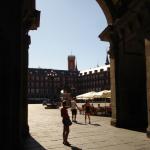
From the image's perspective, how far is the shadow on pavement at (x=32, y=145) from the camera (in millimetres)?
9842

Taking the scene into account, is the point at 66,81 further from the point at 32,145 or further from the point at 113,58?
the point at 32,145

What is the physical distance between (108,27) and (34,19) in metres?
4.59

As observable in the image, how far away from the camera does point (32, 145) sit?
10.4m

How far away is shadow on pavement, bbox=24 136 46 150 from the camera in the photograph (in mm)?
9842

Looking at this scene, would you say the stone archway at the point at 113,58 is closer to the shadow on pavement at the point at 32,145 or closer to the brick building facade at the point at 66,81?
the shadow on pavement at the point at 32,145

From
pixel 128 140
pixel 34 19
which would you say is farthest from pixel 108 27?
pixel 128 140

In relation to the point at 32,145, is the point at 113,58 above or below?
above

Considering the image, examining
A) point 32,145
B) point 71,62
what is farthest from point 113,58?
point 71,62

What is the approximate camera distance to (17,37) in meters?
8.84

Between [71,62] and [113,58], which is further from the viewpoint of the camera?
[71,62]

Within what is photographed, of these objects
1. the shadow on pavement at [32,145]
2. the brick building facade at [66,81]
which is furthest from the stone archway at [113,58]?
the brick building facade at [66,81]

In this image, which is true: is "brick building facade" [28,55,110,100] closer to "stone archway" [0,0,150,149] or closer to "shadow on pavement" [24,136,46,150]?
"stone archway" [0,0,150,149]

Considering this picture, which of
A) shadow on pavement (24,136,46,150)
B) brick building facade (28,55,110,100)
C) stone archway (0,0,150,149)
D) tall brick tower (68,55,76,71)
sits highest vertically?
tall brick tower (68,55,76,71)

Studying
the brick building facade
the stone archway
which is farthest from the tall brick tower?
the stone archway
